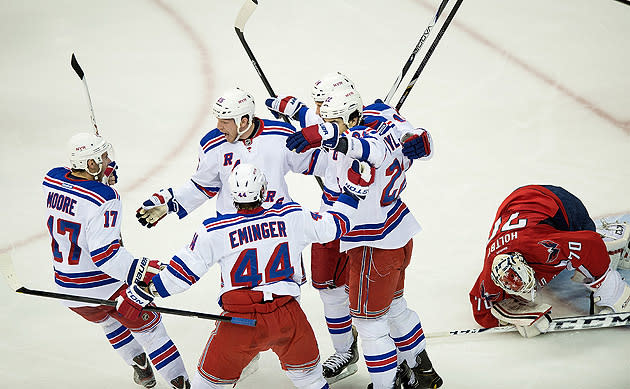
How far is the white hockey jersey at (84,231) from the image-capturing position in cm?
392

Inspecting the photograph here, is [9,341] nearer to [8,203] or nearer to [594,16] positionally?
[8,203]

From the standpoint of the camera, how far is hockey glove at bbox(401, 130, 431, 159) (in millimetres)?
3961

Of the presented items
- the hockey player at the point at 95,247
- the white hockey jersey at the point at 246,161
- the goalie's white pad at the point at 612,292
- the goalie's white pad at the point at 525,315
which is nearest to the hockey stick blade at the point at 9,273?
the hockey player at the point at 95,247

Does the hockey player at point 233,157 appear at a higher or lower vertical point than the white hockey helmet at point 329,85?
lower

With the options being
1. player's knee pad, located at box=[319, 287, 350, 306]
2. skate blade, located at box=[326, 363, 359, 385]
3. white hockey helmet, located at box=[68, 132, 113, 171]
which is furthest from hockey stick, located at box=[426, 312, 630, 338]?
white hockey helmet, located at box=[68, 132, 113, 171]

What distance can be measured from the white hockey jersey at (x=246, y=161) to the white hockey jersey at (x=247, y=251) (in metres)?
0.62

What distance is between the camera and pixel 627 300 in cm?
474

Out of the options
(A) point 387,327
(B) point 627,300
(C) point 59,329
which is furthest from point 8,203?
(B) point 627,300

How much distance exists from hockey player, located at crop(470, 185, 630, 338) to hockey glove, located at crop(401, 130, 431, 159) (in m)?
0.89

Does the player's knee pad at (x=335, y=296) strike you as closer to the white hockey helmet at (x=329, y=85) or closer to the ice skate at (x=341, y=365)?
the ice skate at (x=341, y=365)

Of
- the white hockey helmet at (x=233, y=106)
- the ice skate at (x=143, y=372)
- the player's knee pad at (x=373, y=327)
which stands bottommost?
the ice skate at (x=143, y=372)

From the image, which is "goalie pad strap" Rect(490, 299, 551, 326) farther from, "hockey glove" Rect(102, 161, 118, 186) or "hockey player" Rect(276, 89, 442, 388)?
"hockey glove" Rect(102, 161, 118, 186)

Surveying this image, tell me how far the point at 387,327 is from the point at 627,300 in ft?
4.89

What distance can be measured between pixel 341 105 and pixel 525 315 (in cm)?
160
